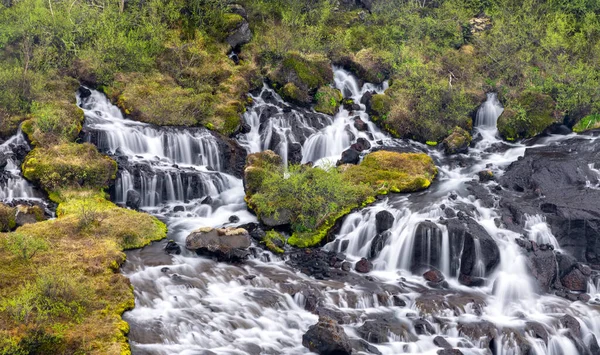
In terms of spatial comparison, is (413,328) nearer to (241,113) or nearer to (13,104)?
(241,113)

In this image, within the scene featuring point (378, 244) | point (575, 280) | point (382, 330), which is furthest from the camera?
point (378, 244)

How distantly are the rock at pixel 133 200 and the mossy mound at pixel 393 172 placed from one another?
10.5 metres

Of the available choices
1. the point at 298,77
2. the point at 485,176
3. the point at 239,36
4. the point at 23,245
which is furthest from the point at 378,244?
the point at 239,36

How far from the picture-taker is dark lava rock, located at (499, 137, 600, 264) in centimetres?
2028

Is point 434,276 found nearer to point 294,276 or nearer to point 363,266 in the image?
point 363,266

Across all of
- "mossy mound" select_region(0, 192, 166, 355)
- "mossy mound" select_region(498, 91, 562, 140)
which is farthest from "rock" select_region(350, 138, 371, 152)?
"mossy mound" select_region(0, 192, 166, 355)

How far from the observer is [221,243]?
19.5 m

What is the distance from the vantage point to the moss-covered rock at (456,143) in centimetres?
3028

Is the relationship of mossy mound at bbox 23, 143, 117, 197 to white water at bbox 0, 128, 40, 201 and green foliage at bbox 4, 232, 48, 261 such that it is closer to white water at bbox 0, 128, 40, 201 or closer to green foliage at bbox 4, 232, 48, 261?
white water at bbox 0, 128, 40, 201

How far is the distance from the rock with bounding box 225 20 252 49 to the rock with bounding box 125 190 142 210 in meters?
17.2

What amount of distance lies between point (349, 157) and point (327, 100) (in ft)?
23.4

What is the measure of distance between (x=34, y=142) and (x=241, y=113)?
1213 centimetres

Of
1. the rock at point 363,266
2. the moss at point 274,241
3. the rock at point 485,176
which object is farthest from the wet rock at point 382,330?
the rock at point 485,176

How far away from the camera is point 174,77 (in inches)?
1321
